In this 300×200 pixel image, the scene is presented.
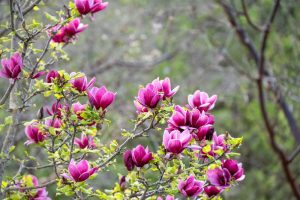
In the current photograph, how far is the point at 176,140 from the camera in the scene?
1.54m

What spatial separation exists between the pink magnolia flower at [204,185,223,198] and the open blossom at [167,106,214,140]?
0.64 feet

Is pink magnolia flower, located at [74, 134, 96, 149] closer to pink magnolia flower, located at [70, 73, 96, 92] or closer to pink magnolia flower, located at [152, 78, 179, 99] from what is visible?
pink magnolia flower, located at [70, 73, 96, 92]

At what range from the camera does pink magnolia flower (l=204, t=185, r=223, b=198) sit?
1.69 meters

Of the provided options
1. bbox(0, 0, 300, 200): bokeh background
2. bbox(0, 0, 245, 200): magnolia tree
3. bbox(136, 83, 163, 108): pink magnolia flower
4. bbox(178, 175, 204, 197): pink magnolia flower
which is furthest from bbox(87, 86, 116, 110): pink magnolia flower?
bbox(0, 0, 300, 200): bokeh background

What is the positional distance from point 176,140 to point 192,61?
7.27m

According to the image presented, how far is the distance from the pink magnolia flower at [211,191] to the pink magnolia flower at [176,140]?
22cm

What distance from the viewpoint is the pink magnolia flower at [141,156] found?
161 cm

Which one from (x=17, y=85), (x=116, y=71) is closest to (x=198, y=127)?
(x=17, y=85)

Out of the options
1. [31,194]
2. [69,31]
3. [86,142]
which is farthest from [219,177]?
[69,31]

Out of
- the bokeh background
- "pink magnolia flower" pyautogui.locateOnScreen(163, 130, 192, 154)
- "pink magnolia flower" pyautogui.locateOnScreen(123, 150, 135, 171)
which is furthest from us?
the bokeh background

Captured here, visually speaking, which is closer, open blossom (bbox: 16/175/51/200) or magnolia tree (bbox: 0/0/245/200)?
magnolia tree (bbox: 0/0/245/200)

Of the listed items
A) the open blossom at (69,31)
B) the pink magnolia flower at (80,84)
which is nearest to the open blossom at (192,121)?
the pink magnolia flower at (80,84)

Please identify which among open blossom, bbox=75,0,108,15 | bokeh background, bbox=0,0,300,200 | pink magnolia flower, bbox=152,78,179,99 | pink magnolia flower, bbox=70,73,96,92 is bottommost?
bokeh background, bbox=0,0,300,200

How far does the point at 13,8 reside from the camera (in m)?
1.80
